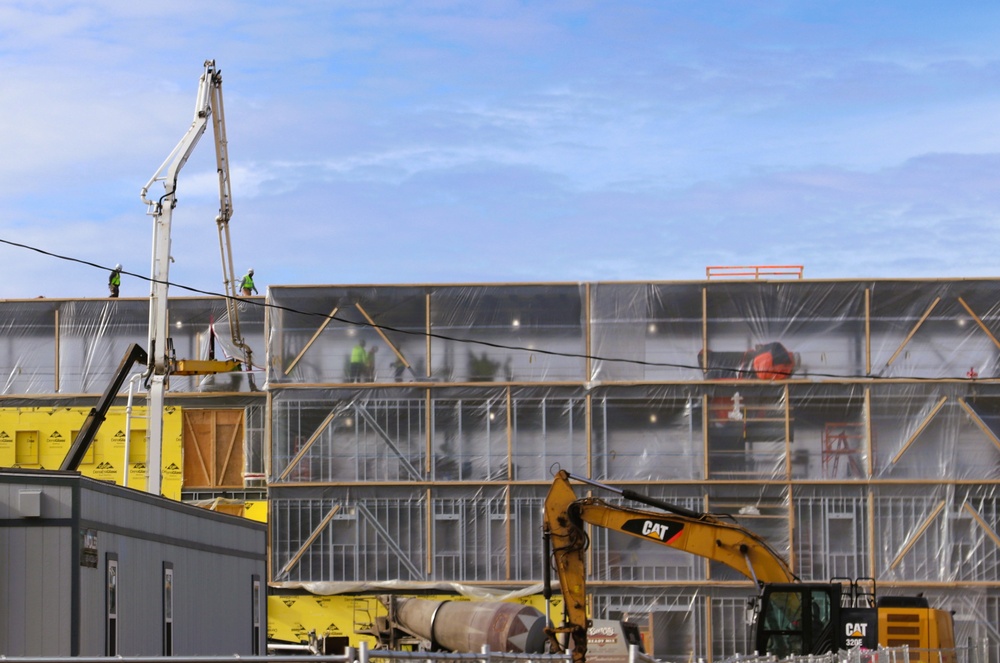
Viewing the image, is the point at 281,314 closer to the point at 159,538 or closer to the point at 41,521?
the point at 159,538

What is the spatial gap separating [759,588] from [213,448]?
2538cm

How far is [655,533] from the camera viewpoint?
25.3 metres

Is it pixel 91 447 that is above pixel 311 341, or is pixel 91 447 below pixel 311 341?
below

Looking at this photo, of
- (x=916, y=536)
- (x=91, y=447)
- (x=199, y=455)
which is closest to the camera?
(x=916, y=536)

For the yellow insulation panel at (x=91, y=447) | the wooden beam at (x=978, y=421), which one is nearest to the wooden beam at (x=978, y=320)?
the wooden beam at (x=978, y=421)

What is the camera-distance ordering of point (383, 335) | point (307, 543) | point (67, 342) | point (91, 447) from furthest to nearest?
point (67, 342)
point (91, 447)
point (383, 335)
point (307, 543)

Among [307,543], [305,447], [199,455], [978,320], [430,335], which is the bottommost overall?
[307,543]

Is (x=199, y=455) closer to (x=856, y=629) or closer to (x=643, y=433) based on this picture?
(x=643, y=433)

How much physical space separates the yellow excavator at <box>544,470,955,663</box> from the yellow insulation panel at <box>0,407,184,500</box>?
23618mm

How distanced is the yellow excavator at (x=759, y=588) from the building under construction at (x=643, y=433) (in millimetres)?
16209

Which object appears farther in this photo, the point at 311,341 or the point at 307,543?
the point at 311,341

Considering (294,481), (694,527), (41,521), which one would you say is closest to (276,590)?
(294,481)

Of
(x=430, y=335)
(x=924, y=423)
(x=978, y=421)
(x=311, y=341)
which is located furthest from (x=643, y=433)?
(x=311, y=341)

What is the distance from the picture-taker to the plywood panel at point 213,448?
45.7m
